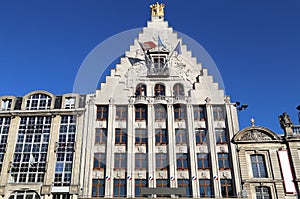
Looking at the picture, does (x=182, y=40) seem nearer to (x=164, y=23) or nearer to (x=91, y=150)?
(x=164, y=23)

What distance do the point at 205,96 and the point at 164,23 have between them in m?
12.2

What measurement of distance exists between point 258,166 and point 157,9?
2426cm

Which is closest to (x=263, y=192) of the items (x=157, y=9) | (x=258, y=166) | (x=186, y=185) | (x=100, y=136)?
(x=258, y=166)

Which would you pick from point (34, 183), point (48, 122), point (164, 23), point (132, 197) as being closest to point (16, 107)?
point (48, 122)

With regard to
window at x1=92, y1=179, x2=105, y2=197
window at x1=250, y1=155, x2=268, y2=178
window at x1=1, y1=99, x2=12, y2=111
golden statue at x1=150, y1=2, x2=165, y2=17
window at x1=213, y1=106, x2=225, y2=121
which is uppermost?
golden statue at x1=150, y1=2, x2=165, y2=17

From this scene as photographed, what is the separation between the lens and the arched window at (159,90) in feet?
114

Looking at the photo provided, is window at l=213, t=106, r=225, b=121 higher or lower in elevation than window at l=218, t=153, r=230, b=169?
higher

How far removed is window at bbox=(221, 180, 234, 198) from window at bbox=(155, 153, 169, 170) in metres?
6.01

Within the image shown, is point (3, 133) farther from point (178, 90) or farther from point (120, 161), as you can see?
point (178, 90)

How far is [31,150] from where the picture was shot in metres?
32.4

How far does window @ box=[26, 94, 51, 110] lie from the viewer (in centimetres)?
3494

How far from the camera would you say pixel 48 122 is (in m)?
34.0

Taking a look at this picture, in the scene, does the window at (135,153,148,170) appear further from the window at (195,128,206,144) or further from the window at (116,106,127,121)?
the window at (195,128,206,144)

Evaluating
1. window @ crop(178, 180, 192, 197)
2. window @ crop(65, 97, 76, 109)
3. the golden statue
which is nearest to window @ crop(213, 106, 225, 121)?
window @ crop(178, 180, 192, 197)
